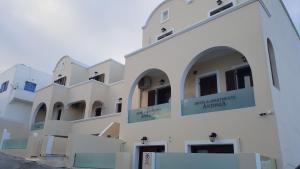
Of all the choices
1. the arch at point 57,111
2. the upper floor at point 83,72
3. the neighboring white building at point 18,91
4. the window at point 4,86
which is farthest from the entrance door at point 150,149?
the window at point 4,86

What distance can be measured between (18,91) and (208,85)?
2128 cm

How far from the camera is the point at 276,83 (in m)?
9.10

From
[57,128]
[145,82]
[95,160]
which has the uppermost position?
[145,82]

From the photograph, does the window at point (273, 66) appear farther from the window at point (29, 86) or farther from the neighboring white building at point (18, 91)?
the window at point (29, 86)

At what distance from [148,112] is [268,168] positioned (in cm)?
617

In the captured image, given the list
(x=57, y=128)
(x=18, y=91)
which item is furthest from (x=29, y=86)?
(x=57, y=128)

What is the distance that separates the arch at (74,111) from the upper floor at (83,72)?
251 cm

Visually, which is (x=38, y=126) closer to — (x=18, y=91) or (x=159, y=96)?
(x=18, y=91)

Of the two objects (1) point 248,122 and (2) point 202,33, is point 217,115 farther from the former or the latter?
(2) point 202,33

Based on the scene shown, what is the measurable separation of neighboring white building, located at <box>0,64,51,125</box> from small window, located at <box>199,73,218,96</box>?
1932cm

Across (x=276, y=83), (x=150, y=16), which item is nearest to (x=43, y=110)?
(x=150, y=16)

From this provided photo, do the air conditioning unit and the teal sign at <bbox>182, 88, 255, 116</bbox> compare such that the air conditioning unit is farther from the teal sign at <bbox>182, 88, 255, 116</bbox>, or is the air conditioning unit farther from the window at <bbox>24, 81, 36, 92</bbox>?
the window at <bbox>24, 81, 36, 92</bbox>

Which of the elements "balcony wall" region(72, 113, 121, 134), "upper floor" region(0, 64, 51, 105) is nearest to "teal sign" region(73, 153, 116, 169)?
"balcony wall" region(72, 113, 121, 134)

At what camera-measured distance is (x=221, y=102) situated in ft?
29.7
